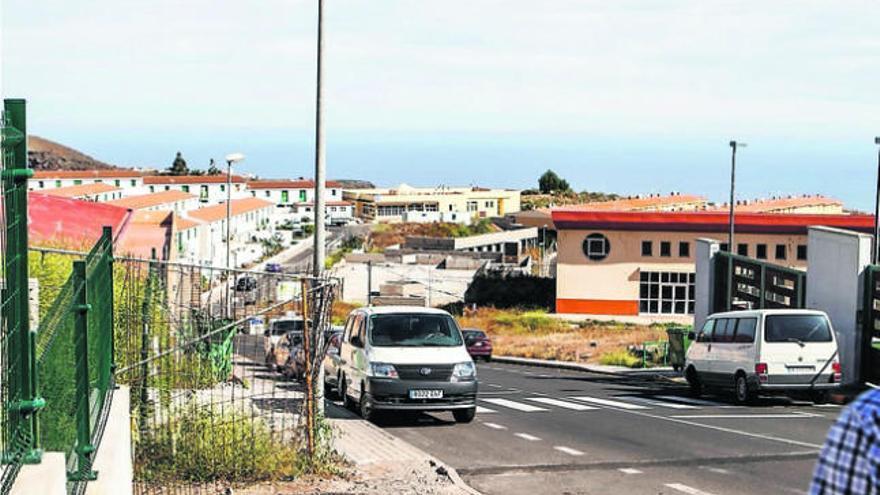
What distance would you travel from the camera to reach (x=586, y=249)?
7112 cm

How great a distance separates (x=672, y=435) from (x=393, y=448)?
467 cm

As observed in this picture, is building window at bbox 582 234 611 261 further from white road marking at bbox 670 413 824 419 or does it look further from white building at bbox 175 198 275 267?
white road marking at bbox 670 413 824 419

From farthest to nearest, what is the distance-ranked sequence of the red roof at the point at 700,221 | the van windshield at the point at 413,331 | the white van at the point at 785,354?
the red roof at the point at 700,221 → the white van at the point at 785,354 → the van windshield at the point at 413,331

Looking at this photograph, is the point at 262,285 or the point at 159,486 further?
the point at 262,285

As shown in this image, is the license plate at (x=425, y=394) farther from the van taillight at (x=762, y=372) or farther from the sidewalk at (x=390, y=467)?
the van taillight at (x=762, y=372)

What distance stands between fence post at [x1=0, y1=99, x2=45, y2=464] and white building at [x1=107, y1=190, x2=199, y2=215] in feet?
222

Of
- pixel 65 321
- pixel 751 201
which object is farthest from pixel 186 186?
pixel 65 321

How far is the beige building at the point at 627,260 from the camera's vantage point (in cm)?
7050

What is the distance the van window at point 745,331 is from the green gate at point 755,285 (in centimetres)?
554

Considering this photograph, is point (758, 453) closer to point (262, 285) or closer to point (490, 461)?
point (490, 461)

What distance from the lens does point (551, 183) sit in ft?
620

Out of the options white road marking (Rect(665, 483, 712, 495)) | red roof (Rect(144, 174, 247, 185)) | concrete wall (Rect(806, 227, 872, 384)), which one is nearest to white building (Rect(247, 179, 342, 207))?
red roof (Rect(144, 174, 247, 185))

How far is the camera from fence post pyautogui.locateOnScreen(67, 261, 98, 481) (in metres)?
7.65

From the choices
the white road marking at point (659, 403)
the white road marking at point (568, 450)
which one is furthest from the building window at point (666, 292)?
the white road marking at point (568, 450)
